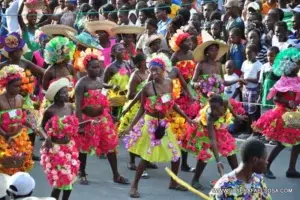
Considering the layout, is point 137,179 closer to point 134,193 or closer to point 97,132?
point 134,193

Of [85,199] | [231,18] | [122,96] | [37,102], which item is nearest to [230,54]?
[231,18]

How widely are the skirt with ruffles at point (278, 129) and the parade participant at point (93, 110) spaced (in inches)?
77.7

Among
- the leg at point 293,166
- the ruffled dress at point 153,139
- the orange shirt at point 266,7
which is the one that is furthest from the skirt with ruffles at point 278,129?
the orange shirt at point 266,7

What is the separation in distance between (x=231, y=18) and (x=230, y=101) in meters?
4.11

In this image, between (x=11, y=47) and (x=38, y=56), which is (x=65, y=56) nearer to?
(x=11, y=47)

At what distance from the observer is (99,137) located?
1027 centimetres

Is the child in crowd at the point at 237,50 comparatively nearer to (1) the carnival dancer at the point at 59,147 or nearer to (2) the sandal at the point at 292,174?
(2) the sandal at the point at 292,174

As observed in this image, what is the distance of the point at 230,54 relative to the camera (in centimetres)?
1362

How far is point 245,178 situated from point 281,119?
4086mm

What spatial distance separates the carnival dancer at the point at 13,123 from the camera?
913 cm

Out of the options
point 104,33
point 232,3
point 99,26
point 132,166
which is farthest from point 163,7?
point 132,166

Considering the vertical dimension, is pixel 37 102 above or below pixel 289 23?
below

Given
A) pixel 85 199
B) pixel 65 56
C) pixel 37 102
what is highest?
pixel 65 56

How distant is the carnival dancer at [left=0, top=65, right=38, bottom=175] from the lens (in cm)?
913
